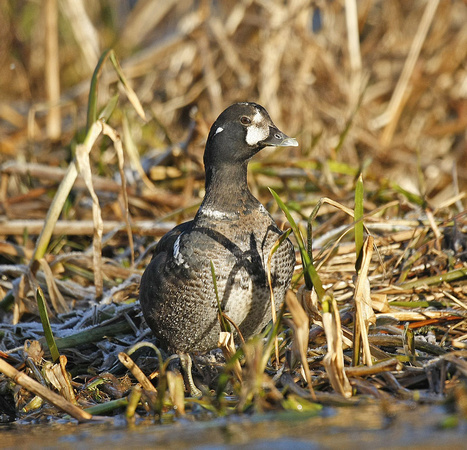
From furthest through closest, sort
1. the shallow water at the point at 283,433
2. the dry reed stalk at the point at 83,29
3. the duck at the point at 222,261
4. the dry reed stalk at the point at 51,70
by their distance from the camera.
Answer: the dry reed stalk at the point at 51,70, the dry reed stalk at the point at 83,29, the duck at the point at 222,261, the shallow water at the point at 283,433

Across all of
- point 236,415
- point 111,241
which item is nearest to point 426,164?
point 111,241

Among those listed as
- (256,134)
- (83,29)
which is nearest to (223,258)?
(256,134)

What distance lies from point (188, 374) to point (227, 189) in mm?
859

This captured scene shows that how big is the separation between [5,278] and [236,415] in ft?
7.58

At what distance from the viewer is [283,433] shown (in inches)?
98.7

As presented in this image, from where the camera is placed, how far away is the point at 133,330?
3.95 m

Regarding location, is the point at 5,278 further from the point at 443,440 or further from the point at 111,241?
the point at 443,440

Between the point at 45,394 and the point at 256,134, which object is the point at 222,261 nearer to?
the point at 256,134

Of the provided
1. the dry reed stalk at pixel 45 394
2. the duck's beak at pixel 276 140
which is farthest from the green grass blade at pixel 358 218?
the dry reed stalk at pixel 45 394

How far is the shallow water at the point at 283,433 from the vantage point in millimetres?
2346

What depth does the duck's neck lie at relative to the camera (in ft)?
11.4

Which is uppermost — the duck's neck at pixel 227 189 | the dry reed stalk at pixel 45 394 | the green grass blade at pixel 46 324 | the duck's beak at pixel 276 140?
the duck's beak at pixel 276 140

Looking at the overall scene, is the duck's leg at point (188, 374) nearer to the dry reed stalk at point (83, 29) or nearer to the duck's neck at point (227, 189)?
the duck's neck at point (227, 189)

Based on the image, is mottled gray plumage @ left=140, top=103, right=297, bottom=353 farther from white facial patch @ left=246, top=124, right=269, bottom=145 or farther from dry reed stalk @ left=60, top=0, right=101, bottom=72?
dry reed stalk @ left=60, top=0, right=101, bottom=72
